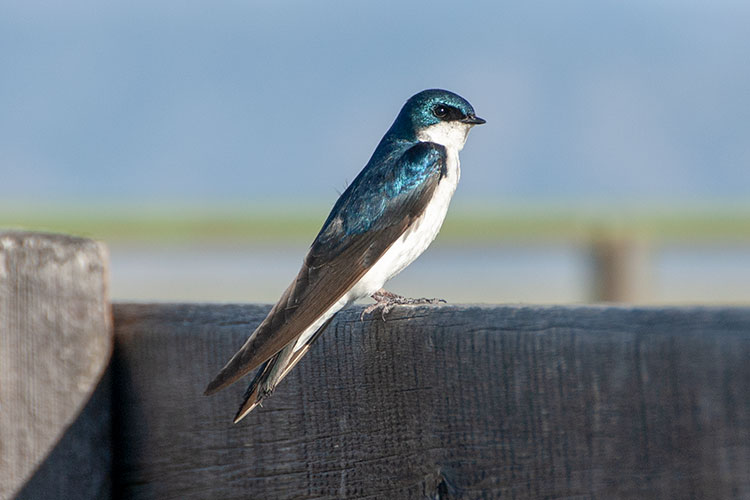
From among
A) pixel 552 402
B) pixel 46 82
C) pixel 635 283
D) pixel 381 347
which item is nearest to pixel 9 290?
pixel 381 347

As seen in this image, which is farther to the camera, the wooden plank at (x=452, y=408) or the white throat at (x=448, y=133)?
the white throat at (x=448, y=133)

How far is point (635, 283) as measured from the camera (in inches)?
176

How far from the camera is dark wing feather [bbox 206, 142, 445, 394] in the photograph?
2.04m

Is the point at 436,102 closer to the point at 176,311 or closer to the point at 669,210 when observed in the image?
the point at 176,311

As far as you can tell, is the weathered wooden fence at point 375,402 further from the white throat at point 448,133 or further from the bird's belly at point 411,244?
the white throat at point 448,133

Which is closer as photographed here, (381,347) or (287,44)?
(381,347)

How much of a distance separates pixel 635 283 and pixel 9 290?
306cm

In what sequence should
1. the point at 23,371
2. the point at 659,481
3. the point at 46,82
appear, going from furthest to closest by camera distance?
the point at 46,82 < the point at 23,371 < the point at 659,481

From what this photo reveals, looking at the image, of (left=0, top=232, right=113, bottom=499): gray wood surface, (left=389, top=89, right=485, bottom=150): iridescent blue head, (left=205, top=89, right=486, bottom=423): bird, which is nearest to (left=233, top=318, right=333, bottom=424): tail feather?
(left=205, top=89, right=486, bottom=423): bird

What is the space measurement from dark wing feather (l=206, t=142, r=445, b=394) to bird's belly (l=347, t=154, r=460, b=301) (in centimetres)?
3

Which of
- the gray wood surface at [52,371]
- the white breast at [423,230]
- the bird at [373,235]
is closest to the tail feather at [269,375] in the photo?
the bird at [373,235]

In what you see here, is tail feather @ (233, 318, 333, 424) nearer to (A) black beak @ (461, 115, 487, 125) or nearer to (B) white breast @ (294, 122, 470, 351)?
(B) white breast @ (294, 122, 470, 351)

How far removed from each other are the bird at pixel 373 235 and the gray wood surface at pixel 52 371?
1.03ft

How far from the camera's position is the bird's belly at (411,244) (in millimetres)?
2562
